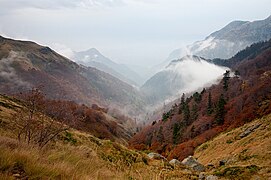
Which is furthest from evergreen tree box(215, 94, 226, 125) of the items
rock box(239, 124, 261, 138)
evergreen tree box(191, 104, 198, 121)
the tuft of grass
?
the tuft of grass

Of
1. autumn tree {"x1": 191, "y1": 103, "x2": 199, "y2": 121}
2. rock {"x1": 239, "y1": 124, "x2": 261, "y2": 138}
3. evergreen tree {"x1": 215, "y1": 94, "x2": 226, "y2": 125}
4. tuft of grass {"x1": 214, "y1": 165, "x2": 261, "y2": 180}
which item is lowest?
autumn tree {"x1": 191, "y1": 103, "x2": 199, "y2": 121}

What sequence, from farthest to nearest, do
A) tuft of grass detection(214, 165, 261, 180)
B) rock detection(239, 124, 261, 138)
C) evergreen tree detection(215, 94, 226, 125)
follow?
evergreen tree detection(215, 94, 226, 125) → rock detection(239, 124, 261, 138) → tuft of grass detection(214, 165, 261, 180)

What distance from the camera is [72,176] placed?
219 inches

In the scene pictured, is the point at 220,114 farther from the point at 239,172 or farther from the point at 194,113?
the point at 239,172

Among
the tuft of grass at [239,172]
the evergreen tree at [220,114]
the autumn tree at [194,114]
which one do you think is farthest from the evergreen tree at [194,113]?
the tuft of grass at [239,172]

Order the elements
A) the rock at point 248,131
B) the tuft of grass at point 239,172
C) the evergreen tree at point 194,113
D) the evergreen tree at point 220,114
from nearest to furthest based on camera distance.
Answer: the tuft of grass at point 239,172 → the rock at point 248,131 → the evergreen tree at point 220,114 → the evergreen tree at point 194,113

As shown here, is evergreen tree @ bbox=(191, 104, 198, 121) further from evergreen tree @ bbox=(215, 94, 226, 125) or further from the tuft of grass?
the tuft of grass

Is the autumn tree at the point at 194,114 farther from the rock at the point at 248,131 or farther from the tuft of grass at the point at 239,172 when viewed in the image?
the tuft of grass at the point at 239,172

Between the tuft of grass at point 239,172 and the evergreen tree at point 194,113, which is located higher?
the tuft of grass at point 239,172

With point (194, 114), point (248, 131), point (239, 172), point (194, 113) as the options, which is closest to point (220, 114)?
point (194, 114)

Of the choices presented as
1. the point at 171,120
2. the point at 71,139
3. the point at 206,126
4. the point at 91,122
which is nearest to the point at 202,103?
the point at 171,120

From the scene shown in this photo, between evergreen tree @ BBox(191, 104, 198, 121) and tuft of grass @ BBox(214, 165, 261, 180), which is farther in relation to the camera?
evergreen tree @ BBox(191, 104, 198, 121)

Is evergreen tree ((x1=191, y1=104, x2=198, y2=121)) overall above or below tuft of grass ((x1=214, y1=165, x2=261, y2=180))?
below

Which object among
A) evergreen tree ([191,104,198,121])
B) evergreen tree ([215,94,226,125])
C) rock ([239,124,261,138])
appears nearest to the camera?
rock ([239,124,261,138])
